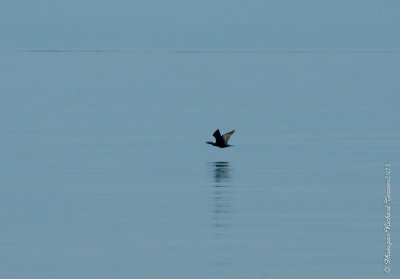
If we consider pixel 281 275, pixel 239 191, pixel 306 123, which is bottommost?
pixel 281 275

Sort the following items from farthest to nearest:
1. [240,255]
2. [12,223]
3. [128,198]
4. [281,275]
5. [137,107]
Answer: [137,107] < [128,198] < [12,223] < [240,255] < [281,275]

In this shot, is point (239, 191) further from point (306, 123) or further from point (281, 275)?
point (306, 123)

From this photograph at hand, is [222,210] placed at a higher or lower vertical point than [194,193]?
lower

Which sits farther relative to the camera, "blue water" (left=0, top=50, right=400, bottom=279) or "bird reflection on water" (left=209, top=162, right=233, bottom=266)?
"bird reflection on water" (left=209, top=162, right=233, bottom=266)

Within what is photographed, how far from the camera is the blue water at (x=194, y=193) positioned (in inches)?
778

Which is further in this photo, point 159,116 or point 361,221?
point 159,116

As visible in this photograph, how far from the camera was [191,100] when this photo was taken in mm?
58094

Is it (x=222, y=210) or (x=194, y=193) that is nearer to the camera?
(x=222, y=210)

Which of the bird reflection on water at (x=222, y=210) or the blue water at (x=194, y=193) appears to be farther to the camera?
the bird reflection on water at (x=222, y=210)

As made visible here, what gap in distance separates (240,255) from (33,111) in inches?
1193

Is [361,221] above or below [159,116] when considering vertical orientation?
below

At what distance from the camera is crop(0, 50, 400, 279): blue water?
64.8ft

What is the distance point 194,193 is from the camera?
26.5m

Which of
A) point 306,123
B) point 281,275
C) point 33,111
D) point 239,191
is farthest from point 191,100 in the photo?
point 281,275
